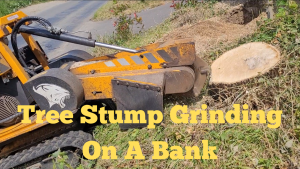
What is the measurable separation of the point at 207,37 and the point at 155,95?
11.1ft

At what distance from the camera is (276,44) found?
3666 mm

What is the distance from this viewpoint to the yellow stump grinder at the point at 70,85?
3195mm

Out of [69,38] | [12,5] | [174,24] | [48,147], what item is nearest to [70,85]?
[69,38]

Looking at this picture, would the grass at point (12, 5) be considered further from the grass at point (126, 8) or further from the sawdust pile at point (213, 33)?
the sawdust pile at point (213, 33)

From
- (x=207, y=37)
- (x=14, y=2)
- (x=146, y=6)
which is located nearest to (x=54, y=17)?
(x=146, y=6)

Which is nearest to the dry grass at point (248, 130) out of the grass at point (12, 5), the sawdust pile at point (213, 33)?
the sawdust pile at point (213, 33)

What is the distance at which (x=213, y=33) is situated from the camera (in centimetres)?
631

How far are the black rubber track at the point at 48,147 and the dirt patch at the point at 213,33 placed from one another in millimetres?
2895

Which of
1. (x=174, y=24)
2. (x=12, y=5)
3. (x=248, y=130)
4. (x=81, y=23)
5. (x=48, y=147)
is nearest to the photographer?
(x=248, y=130)

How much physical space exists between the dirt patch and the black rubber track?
2895 millimetres

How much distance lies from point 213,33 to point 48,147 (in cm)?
423

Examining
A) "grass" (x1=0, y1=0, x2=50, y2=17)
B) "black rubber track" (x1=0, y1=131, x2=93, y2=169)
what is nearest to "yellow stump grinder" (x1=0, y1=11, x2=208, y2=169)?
"black rubber track" (x1=0, y1=131, x2=93, y2=169)

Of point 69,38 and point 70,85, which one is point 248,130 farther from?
point 69,38

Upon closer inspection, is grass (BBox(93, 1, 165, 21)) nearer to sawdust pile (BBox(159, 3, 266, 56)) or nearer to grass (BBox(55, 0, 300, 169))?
sawdust pile (BBox(159, 3, 266, 56))
